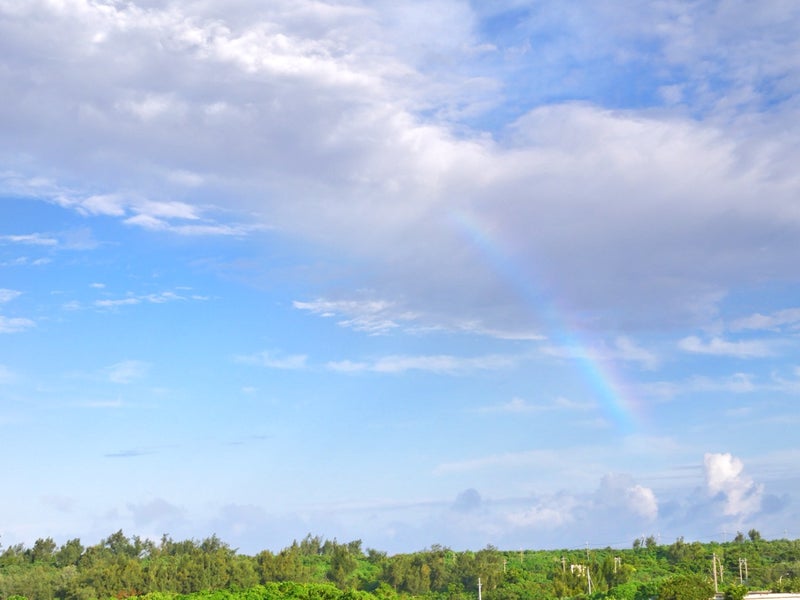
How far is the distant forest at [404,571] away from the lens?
3632 inches

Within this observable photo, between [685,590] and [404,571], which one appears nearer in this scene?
[685,590]

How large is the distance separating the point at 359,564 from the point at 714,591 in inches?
2468

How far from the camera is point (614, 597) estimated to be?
69.9m

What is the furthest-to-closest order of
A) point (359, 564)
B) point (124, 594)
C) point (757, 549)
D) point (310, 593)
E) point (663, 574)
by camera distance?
1. point (757, 549)
2. point (359, 564)
3. point (663, 574)
4. point (124, 594)
5. point (310, 593)

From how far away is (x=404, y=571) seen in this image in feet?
370

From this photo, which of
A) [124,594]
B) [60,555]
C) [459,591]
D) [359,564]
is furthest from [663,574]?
[60,555]

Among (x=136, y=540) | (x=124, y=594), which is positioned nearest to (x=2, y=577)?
(x=124, y=594)

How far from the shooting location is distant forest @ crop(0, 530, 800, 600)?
92250 millimetres

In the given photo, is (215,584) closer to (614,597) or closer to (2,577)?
(2,577)

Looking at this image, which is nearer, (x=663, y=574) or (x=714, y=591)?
(x=714, y=591)

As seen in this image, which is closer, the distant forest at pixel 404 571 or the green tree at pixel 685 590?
the green tree at pixel 685 590

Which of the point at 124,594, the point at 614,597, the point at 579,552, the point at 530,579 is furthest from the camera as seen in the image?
the point at 579,552

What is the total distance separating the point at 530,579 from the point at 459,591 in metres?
8.27

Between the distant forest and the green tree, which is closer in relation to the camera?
the green tree
